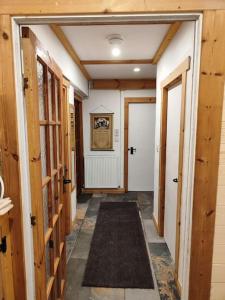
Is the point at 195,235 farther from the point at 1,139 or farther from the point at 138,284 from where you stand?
the point at 138,284

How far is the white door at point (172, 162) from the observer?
89.1 inches

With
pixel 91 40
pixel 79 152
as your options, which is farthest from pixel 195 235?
pixel 79 152

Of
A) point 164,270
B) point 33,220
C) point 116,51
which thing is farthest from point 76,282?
point 116,51

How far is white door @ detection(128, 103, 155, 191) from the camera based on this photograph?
4.66m

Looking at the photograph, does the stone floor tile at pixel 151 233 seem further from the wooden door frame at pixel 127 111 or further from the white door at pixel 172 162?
the wooden door frame at pixel 127 111

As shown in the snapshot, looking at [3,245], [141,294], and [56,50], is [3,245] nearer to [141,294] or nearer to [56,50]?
[141,294]

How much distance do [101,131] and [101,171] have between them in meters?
0.89

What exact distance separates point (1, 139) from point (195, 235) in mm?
1108

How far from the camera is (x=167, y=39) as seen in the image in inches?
89.2

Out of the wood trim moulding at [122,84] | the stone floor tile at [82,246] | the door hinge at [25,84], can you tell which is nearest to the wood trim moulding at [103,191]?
the stone floor tile at [82,246]

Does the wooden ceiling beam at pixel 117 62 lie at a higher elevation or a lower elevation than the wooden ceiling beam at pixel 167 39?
higher

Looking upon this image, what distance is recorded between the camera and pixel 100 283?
2119 mm

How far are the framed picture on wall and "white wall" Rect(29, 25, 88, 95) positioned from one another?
1.48 m

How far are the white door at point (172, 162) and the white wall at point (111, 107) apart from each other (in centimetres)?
206
